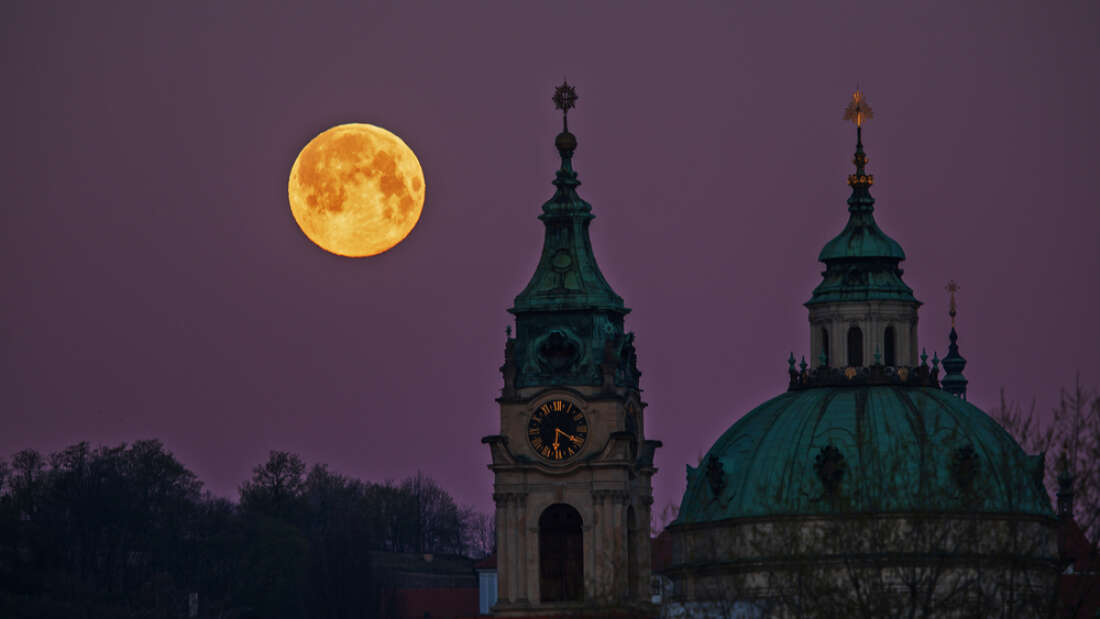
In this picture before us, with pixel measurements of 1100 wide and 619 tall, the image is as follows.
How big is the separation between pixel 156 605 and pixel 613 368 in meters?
50.7

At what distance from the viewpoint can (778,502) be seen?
409 ft

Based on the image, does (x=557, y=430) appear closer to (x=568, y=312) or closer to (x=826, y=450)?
(x=568, y=312)

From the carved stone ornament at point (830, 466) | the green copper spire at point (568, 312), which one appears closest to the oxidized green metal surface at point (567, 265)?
the green copper spire at point (568, 312)

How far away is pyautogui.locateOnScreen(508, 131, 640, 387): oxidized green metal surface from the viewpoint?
12375 centimetres

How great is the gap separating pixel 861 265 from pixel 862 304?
157cm

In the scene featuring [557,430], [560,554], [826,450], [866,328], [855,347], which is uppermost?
[866,328]

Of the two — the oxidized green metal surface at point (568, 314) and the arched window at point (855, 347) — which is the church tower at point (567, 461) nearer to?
the oxidized green metal surface at point (568, 314)

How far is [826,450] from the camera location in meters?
124

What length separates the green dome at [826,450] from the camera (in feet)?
402

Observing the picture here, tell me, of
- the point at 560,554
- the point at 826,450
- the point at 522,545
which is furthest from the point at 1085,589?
the point at 522,545

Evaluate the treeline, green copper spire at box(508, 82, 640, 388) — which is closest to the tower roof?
green copper spire at box(508, 82, 640, 388)

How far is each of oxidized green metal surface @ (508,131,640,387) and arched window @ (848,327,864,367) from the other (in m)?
10.1

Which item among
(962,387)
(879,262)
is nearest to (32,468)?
(962,387)

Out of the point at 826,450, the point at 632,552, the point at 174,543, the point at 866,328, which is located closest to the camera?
the point at 826,450
